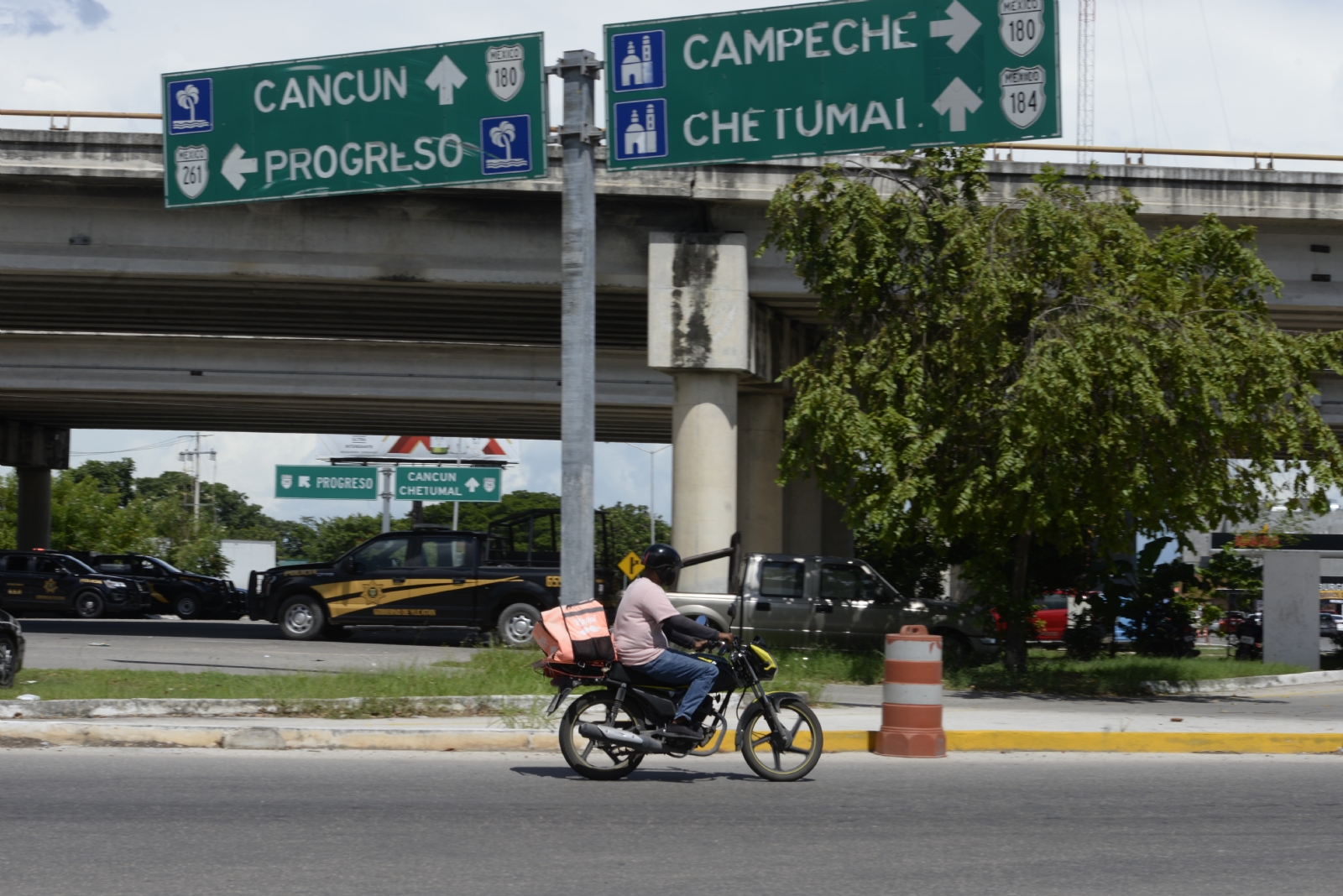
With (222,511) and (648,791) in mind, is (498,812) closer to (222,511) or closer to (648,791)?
(648,791)

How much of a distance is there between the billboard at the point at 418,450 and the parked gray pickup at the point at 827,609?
150 feet

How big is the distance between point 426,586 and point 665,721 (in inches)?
548

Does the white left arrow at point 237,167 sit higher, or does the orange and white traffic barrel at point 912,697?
the white left arrow at point 237,167

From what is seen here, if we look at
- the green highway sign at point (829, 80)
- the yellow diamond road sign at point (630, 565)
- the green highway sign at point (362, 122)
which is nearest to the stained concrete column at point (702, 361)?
the yellow diamond road sign at point (630, 565)

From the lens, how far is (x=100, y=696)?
12734 millimetres

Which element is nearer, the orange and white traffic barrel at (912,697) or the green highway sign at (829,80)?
the orange and white traffic barrel at (912,697)

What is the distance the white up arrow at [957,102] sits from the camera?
14109mm

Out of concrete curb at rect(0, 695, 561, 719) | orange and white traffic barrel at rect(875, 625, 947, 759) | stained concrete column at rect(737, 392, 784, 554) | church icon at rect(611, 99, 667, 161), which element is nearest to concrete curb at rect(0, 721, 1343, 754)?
orange and white traffic barrel at rect(875, 625, 947, 759)

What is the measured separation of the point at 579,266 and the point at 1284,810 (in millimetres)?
8198

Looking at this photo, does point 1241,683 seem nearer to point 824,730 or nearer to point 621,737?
point 824,730

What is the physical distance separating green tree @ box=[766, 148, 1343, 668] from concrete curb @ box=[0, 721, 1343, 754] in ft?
15.0

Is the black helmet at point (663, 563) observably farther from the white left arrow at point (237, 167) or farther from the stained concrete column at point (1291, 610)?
the stained concrete column at point (1291, 610)

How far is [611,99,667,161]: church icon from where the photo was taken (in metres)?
14.2

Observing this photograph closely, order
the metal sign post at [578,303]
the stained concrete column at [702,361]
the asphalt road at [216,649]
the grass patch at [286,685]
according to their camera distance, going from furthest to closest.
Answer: the stained concrete column at [702,361] < the asphalt road at [216,649] < the metal sign post at [578,303] < the grass patch at [286,685]
